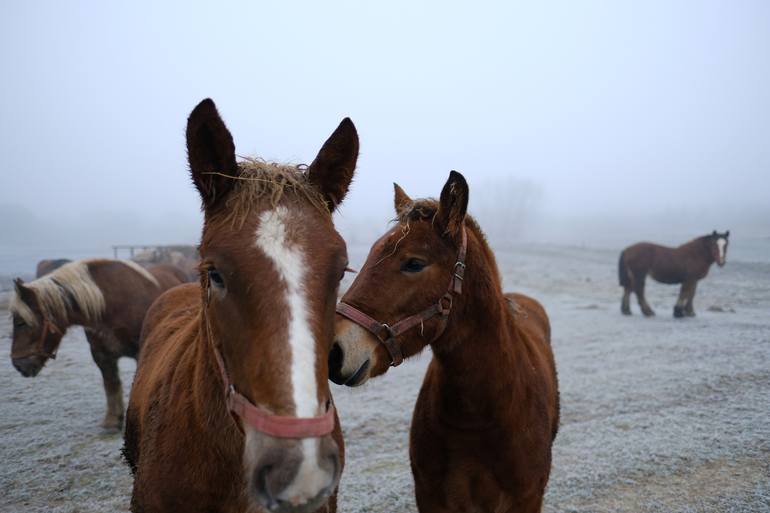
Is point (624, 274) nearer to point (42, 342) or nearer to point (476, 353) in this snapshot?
point (476, 353)

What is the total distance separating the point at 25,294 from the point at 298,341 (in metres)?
6.60

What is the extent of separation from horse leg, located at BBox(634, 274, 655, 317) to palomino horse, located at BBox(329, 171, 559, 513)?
12887 millimetres

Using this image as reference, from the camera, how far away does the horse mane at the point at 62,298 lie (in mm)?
Result: 5934

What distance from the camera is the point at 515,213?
83.2m

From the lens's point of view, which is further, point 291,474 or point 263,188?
point 263,188

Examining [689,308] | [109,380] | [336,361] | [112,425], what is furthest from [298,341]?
[689,308]

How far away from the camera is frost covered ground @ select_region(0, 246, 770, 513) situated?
14.3ft

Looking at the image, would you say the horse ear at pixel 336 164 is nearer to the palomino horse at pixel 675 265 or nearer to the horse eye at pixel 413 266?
the horse eye at pixel 413 266

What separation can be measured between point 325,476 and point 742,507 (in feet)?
15.9

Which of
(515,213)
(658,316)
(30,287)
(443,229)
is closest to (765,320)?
(658,316)

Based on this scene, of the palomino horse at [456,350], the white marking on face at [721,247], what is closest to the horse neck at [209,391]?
the palomino horse at [456,350]

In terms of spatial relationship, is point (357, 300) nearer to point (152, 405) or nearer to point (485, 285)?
point (485, 285)

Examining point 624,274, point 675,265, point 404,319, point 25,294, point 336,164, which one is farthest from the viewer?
point 624,274

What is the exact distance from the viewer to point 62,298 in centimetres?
610
